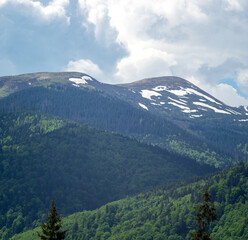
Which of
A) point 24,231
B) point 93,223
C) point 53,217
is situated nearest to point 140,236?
point 93,223

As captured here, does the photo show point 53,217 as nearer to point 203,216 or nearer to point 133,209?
point 203,216

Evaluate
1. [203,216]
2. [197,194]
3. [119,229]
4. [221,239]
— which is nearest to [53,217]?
[203,216]

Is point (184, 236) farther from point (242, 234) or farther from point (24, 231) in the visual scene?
point (24, 231)

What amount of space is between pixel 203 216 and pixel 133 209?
155882mm

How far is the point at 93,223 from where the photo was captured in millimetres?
185875

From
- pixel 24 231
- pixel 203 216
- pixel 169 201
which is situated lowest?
pixel 24 231

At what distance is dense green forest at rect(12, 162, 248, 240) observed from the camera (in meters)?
153

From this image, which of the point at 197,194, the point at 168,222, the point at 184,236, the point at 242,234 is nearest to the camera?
the point at 242,234

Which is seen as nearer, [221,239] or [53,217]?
[53,217]

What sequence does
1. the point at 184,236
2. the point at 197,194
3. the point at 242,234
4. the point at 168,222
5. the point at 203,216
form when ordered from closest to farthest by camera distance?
the point at 203,216 → the point at 242,234 → the point at 184,236 → the point at 168,222 → the point at 197,194

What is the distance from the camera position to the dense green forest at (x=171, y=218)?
15325 centimetres

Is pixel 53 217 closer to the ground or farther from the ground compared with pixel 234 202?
farther from the ground

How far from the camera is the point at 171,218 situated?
171 m

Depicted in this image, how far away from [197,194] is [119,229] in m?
42.6
